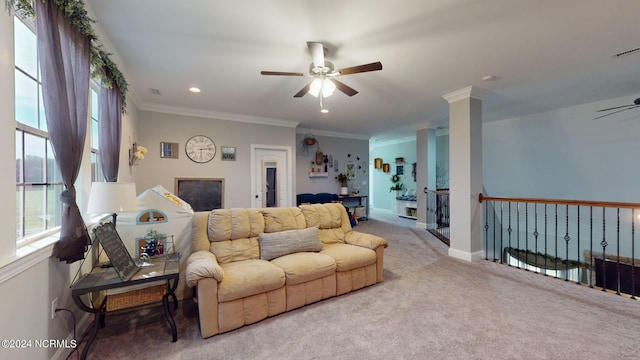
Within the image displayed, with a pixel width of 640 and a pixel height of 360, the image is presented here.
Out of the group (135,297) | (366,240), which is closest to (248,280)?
(135,297)

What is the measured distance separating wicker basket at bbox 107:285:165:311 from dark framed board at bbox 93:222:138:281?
23cm

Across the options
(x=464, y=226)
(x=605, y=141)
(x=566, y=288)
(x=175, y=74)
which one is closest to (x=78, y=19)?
(x=175, y=74)

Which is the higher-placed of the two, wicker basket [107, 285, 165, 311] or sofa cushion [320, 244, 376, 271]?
sofa cushion [320, 244, 376, 271]

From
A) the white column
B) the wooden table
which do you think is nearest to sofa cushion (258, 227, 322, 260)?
the wooden table

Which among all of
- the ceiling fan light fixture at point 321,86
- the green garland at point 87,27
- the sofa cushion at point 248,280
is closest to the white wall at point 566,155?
the ceiling fan light fixture at point 321,86

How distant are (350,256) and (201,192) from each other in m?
3.46

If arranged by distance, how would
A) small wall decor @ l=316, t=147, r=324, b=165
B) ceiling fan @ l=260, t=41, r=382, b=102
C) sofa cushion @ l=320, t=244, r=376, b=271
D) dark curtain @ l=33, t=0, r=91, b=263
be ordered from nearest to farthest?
dark curtain @ l=33, t=0, r=91, b=263
ceiling fan @ l=260, t=41, r=382, b=102
sofa cushion @ l=320, t=244, r=376, b=271
small wall decor @ l=316, t=147, r=324, b=165

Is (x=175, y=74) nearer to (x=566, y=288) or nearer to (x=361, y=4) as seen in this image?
(x=361, y=4)

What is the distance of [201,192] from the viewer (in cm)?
492

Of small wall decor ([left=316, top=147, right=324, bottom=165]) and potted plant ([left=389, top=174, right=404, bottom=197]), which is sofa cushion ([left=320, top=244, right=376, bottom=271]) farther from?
potted plant ([left=389, top=174, right=404, bottom=197])

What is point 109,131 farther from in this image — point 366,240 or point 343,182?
point 343,182

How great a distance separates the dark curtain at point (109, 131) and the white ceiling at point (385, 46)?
49 cm

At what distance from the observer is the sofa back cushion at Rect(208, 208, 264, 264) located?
262 centimetres

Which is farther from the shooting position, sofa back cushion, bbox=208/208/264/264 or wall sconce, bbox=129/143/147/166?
wall sconce, bbox=129/143/147/166
